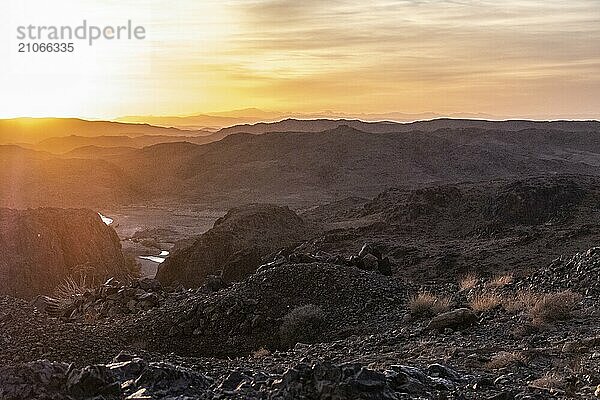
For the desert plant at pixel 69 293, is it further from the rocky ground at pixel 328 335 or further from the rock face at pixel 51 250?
the rock face at pixel 51 250

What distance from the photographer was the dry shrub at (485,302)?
10523mm

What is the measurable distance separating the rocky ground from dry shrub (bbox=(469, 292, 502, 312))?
0.08 ft

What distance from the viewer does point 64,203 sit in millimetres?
67438

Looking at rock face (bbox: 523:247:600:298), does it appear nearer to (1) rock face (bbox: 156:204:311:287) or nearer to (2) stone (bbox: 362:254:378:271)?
(2) stone (bbox: 362:254:378:271)

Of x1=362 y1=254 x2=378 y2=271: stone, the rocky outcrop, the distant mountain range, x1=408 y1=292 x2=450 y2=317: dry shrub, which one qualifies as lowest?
x1=362 y1=254 x2=378 y2=271: stone

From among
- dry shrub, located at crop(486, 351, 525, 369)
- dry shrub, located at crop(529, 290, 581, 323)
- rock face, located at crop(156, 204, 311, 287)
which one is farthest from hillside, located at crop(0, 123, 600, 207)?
dry shrub, located at crop(486, 351, 525, 369)

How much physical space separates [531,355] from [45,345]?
6944mm

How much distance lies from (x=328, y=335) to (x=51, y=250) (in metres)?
17.4

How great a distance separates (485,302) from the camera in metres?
10.7

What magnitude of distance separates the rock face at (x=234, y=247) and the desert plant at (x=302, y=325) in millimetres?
12585

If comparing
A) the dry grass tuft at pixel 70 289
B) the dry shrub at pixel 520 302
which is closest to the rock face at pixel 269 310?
the dry shrub at pixel 520 302

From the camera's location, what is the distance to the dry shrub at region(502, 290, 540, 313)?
10.2m

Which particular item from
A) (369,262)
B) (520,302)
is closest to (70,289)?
(369,262)

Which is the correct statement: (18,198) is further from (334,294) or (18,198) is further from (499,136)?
(499,136)
